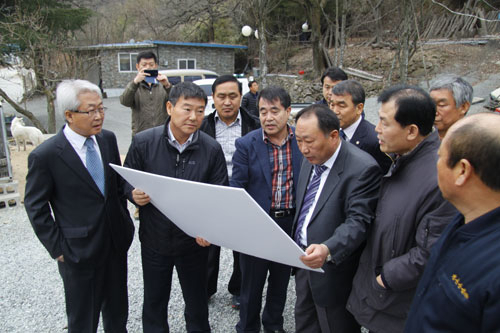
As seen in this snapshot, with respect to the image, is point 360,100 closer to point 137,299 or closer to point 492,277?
point 492,277

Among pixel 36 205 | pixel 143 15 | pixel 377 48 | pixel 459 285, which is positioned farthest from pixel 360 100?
pixel 143 15

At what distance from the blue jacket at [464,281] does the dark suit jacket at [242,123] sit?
81.2 inches

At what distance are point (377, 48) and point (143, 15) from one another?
17508mm

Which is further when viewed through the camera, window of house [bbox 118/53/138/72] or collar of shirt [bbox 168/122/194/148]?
window of house [bbox 118/53/138/72]

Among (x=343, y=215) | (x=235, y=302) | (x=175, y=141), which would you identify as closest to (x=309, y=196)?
(x=343, y=215)

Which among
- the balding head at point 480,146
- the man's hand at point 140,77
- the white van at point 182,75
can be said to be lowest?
the balding head at point 480,146

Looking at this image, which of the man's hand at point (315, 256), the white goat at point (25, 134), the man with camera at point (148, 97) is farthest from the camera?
the white goat at point (25, 134)

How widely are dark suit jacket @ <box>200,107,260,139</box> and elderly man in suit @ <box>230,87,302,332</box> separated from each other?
0.56 meters

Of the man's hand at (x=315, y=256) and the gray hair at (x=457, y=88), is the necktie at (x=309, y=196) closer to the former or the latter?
the man's hand at (x=315, y=256)

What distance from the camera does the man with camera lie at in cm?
386

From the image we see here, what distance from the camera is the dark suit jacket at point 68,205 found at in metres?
1.92

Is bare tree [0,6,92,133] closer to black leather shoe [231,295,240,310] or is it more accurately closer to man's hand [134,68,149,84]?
man's hand [134,68,149,84]

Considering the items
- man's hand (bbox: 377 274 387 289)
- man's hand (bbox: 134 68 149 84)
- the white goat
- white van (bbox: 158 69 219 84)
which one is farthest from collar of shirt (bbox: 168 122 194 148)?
Result: white van (bbox: 158 69 219 84)

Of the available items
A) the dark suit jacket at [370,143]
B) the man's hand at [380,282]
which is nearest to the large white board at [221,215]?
the man's hand at [380,282]
